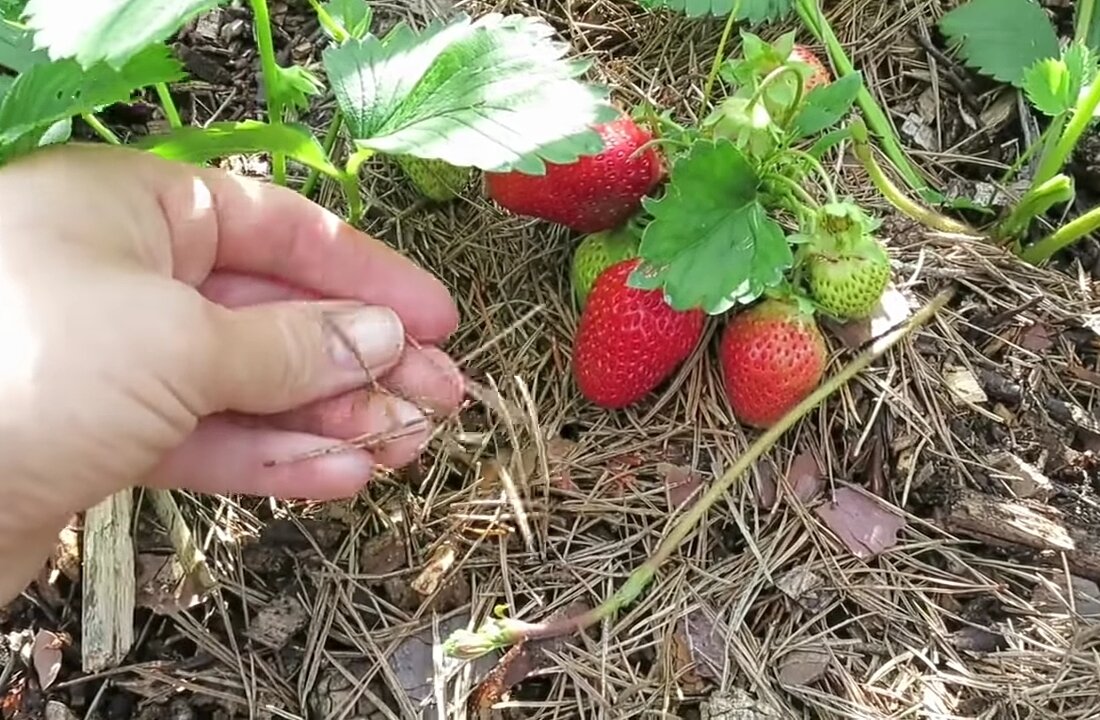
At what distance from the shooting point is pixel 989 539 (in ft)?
3.92

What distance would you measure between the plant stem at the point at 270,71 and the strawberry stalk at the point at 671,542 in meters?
0.53

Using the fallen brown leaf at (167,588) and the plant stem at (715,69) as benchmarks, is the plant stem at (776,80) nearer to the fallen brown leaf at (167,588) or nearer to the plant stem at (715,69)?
the plant stem at (715,69)

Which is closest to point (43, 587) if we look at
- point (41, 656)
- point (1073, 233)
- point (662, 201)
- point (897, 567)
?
point (41, 656)

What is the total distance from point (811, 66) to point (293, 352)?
0.64 metres

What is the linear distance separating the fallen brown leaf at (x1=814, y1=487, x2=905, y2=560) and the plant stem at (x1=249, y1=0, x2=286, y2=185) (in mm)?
690

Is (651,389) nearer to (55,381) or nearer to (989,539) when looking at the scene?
(989,539)

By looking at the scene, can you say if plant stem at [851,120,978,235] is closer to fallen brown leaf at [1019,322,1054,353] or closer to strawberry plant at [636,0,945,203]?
strawberry plant at [636,0,945,203]

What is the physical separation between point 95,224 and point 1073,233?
103cm

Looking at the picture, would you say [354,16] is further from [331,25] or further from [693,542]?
[693,542]

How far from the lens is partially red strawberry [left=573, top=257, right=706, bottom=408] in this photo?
3.75 ft

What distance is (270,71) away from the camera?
1128 mm

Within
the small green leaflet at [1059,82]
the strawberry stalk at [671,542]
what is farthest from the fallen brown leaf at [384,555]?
the small green leaflet at [1059,82]

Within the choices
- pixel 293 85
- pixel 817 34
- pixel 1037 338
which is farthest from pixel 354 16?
pixel 1037 338

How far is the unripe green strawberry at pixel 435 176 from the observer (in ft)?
4.04
